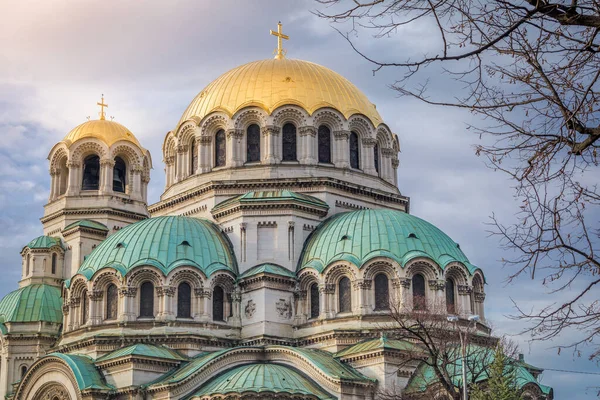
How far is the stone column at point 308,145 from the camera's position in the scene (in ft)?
147

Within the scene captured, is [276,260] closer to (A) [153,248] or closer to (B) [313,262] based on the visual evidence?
(B) [313,262]

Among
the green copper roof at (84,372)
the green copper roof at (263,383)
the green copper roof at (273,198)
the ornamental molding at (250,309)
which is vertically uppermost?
the green copper roof at (273,198)

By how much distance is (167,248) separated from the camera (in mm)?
41562

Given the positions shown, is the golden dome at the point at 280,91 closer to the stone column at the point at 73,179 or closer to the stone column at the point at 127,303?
the stone column at the point at 73,179

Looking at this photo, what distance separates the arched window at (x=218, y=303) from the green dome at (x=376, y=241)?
3466 mm

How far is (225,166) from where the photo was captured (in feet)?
148

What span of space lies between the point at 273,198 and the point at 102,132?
48.0 ft

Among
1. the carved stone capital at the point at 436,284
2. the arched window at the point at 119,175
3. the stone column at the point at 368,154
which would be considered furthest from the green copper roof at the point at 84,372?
the stone column at the point at 368,154

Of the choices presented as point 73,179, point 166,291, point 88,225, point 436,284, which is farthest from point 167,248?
point 73,179

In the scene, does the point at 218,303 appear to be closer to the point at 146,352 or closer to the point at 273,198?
the point at 146,352

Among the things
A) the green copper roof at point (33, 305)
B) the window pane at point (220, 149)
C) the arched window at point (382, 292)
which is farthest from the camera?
the green copper roof at point (33, 305)

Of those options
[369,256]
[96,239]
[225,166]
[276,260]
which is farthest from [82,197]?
[369,256]

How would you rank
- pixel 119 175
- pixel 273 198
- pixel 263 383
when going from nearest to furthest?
pixel 263 383, pixel 273 198, pixel 119 175

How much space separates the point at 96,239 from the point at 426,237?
61.2 ft
